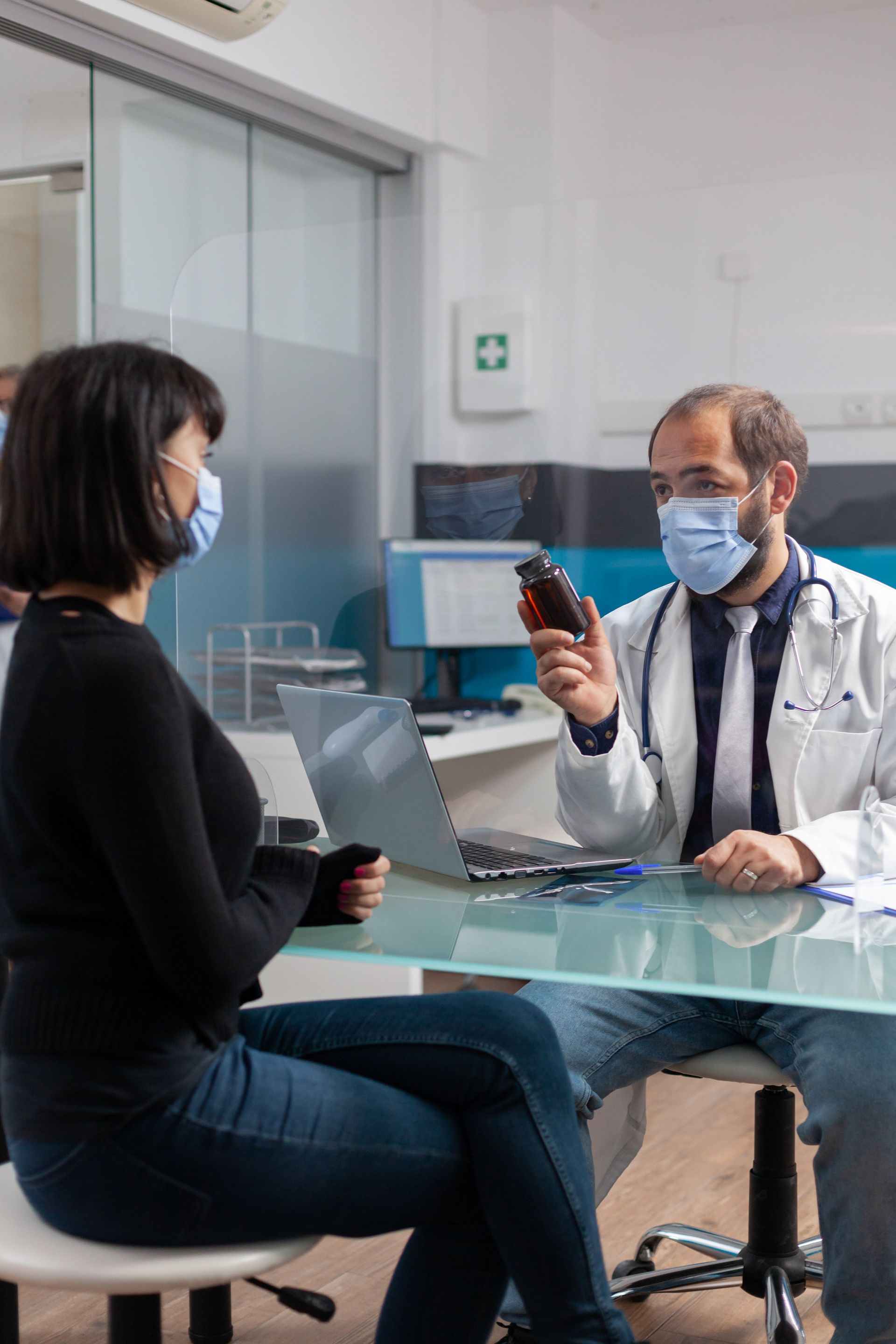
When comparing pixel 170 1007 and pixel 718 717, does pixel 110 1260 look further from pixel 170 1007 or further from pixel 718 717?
pixel 718 717

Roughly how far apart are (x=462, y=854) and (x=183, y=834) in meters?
0.65

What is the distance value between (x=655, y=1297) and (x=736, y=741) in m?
0.93

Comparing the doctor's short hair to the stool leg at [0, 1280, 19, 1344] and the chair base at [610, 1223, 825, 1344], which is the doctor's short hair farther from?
the stool leg at [0, 1280, 19, 1344]

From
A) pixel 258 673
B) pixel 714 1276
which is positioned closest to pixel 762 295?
pixel 258 673

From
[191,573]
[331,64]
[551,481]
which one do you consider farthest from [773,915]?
[331,64]

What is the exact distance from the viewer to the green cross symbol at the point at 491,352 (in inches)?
95.9

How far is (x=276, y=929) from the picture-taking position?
117 centimetres

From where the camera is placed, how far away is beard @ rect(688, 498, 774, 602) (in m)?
1.78

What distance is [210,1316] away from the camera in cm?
185

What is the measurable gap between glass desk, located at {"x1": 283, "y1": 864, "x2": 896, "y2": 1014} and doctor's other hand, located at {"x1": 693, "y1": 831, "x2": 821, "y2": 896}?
2cm

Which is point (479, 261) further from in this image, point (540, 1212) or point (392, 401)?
point (540, 1212)

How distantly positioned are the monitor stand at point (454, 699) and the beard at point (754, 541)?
927 mm

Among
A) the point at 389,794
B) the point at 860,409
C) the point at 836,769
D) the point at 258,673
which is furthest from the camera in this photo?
the point at 258,673

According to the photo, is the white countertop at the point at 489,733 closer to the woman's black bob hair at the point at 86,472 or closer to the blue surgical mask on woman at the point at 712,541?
the blue surgical mask on woman at the point at 712,541
